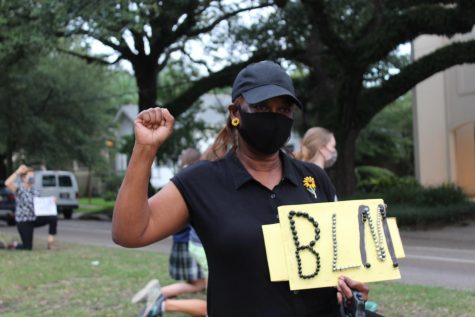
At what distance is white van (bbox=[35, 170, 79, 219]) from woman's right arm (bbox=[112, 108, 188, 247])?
914 inches

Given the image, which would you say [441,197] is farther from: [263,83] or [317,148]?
[263,83]

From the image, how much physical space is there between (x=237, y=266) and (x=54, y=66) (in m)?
27.5

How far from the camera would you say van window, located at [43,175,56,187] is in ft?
81.9

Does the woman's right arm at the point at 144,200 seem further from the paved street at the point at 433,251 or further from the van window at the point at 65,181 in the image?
the van window at the point at 65,181

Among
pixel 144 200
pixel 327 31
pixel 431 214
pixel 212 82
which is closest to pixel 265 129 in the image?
pixel 144 200

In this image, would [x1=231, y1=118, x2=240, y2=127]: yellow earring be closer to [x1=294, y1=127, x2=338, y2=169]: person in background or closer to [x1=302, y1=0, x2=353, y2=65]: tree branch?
[x1=294, y1=127, x2=338, y2=169]: person in background

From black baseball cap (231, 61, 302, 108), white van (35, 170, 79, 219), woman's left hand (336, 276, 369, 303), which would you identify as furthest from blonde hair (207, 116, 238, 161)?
white van (35, 170, 79, 219)

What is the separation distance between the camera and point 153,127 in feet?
7.50

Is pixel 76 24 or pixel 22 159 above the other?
pixel 76 24

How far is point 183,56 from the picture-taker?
24750 mm

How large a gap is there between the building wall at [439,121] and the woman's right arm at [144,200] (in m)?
20.2

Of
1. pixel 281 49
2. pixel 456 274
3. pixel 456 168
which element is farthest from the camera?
pixel 456 168

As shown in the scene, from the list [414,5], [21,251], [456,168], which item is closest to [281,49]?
[414,5]

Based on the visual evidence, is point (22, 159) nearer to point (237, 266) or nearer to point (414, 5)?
point (414, 5)
